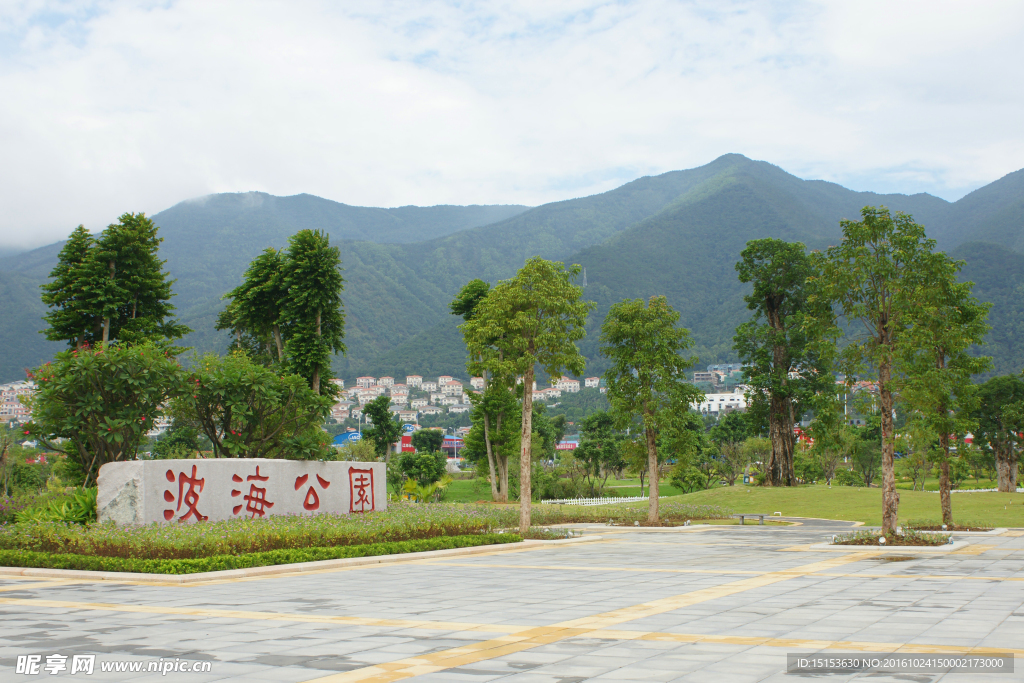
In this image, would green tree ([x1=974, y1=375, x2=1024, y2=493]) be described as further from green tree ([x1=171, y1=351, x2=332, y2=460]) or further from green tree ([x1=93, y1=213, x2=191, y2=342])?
green tree ([x1=93, y1=213, x2=191, y2=342])

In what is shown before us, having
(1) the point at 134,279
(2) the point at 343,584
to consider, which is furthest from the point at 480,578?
(1) the point at 134,279

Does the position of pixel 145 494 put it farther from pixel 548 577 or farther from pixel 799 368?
pixel 799 368

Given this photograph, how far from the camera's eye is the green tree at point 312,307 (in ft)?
114

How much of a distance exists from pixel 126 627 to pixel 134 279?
28.7 m

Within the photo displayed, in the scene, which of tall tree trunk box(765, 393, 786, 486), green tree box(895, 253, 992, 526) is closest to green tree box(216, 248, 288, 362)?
green tree box(895, 253, 992, 526)

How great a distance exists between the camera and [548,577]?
13.1m

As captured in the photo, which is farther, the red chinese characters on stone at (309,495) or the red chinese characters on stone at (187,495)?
the red chinese characters on stone at (309,495)

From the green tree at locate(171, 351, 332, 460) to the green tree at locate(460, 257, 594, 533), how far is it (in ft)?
23.4

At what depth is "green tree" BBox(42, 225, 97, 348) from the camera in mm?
32562

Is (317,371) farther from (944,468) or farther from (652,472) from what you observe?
(944,468)

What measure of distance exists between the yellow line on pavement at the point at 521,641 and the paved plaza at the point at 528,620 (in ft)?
0.09

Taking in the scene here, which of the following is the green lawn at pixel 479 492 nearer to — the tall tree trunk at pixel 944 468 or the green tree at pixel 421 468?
the green tree at pixel 421 468

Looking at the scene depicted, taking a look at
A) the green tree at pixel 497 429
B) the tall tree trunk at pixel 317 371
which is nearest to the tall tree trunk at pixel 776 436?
the green tree at pixel 497 429

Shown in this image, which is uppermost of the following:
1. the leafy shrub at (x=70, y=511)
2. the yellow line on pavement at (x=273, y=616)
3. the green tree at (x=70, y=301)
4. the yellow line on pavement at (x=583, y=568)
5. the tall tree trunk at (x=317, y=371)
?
the green tree at (x=70, y=301)
